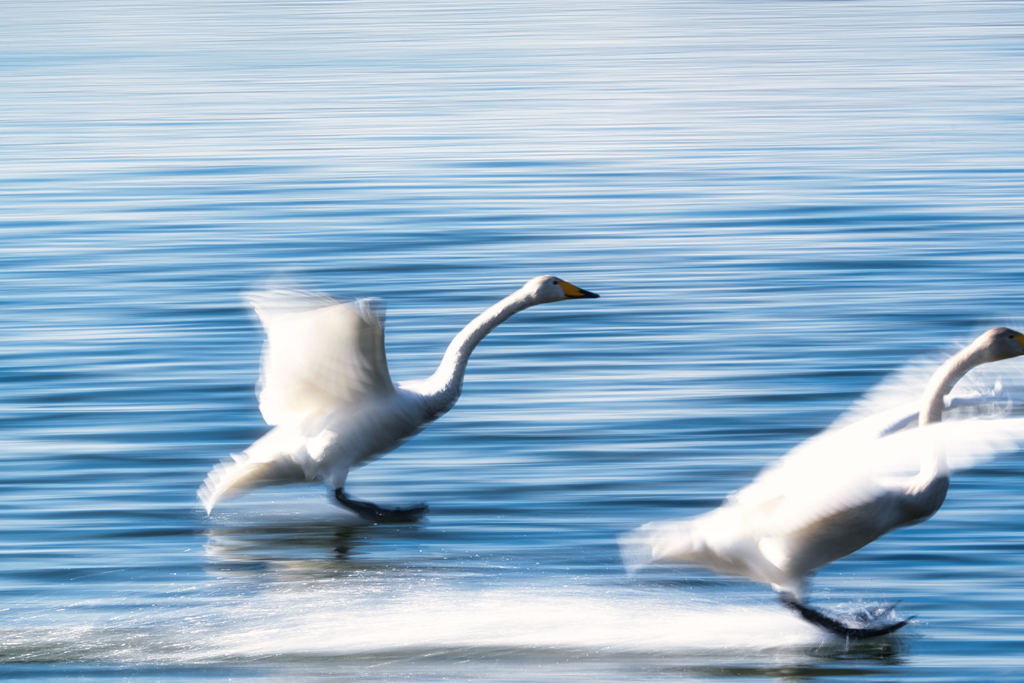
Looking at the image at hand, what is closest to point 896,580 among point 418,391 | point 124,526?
point 418,391

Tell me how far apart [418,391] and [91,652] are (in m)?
2.04

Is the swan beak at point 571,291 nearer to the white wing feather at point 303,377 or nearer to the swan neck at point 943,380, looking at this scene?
the white wing feather at point 303,377

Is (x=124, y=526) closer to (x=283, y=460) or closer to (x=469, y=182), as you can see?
(x=283, y=460)

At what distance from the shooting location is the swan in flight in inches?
231

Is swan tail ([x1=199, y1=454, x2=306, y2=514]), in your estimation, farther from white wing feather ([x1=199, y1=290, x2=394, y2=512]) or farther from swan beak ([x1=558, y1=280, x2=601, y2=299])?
swan beak ([x1=558, y1=280, x2=601, y2=299])

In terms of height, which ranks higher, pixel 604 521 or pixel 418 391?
pixel 418 391

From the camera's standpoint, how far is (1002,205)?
Answer: 1505 cm

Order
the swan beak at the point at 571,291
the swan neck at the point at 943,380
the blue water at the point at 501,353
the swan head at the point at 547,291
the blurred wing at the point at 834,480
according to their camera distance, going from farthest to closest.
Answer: the swan beak at the point at 571,291 < the swan head at the point at 547,291 < the blue water at the point at 501,353 < the swan neck at the point at 943,380 < the blurred wing at the point at 834,480

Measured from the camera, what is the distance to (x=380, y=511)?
7.78 m

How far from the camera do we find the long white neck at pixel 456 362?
7.65 meters

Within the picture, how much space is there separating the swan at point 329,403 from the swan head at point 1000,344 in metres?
2.42

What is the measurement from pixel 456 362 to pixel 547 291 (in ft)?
2.27

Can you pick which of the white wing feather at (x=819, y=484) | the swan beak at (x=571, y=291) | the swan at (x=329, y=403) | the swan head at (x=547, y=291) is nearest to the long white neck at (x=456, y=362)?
the swan at (x=329, y=403)

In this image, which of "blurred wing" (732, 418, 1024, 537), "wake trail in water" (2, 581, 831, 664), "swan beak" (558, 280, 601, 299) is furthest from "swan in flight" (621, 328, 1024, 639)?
"swan beak" (558, 280, 601, 299)
